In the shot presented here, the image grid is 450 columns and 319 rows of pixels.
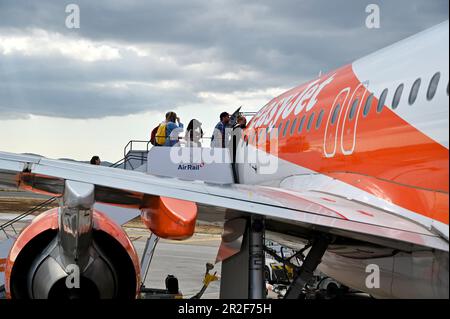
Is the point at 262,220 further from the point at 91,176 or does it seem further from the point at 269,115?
the point at 269,115

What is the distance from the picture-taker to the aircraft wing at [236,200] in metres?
6.50

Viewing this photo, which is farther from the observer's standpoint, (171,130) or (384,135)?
(171,130)

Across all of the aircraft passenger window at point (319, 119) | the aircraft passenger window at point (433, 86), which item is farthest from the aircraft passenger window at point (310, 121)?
the aircraft passenger window at point (433, 86)

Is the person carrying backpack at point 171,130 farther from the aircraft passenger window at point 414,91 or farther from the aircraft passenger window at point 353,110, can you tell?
the aircraft passenger window at point 414,91

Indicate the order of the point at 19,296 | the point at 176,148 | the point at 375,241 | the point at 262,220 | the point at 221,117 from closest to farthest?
1. the point at 375,241
2. the point at 262,220
3. the point at 19,296
4. the point at 176,148
5. the point at 221,117

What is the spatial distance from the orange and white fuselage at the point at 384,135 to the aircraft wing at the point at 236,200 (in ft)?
0.74

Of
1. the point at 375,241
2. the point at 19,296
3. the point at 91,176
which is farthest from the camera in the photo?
the point at 19,296

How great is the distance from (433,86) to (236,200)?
2141 mm

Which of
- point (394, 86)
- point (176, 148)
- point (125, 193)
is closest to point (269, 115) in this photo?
point (176, 148)

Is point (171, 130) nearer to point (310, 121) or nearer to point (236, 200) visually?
point (310, 121)

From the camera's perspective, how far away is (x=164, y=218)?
23.0 feet

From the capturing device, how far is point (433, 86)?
7.11 metres

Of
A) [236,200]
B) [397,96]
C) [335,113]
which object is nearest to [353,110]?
[335,113]
